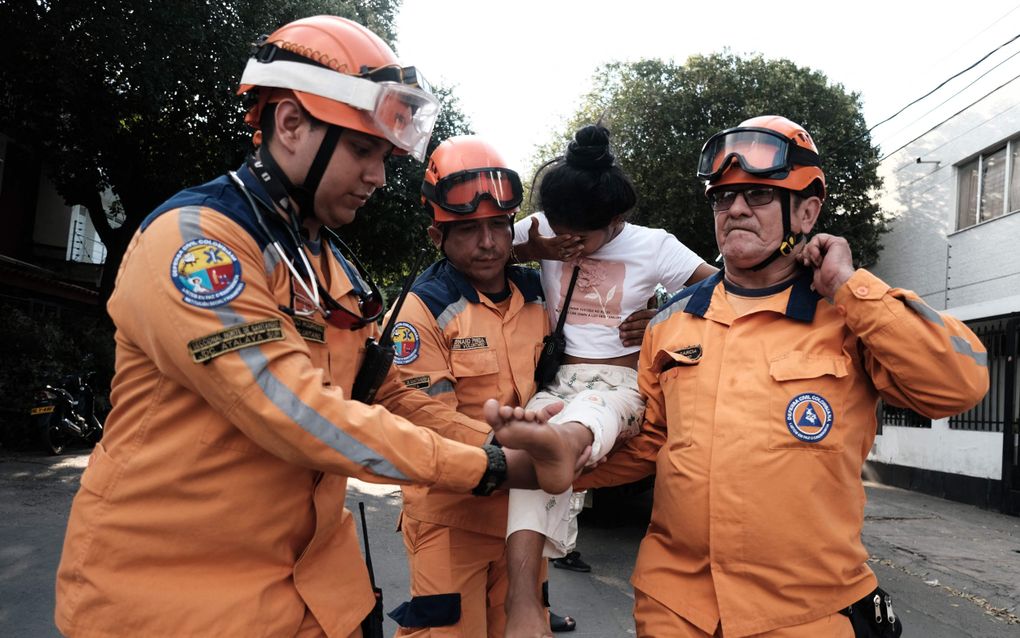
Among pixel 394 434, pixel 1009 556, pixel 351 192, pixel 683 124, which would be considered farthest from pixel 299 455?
pixel 683 124

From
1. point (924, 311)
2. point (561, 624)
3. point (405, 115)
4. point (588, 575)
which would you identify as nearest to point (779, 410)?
point (924, 311)

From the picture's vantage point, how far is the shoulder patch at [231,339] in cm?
178

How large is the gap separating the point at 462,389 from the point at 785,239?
1458 mm

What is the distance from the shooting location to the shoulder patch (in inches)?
70.1

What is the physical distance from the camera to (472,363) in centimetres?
334

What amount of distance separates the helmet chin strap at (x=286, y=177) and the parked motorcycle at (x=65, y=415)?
10.4 metres

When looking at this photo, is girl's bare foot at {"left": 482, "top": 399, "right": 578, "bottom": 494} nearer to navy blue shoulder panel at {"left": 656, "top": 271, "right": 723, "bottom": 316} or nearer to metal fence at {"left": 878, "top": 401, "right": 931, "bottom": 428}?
navy blue shoulder panel at {"left": 656, "top": 271, "right": 723, "bottom": 316}

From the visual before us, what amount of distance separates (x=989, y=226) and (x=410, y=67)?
14.1 m

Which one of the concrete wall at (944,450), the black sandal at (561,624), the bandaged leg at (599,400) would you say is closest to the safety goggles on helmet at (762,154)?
the bandaged leg at (599,400)

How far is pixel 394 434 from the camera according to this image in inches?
77.8

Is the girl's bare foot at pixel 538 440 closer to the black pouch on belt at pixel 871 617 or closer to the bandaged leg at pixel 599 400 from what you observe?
the bandaged leg at pixel 599 400

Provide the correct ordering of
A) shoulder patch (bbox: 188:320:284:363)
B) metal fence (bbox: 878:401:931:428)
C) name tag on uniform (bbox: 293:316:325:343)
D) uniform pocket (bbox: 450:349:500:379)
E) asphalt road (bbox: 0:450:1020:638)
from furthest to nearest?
metal fence (bbox: 878:401:931:428)
asphalt road (bbox: 0:450:1020:638)
uniform pocket (bbox: 450:349:500:379)
name tag on uniform (bbox: 293:316:325:343)
shoulder patch (bbox: 188:320:284:363)

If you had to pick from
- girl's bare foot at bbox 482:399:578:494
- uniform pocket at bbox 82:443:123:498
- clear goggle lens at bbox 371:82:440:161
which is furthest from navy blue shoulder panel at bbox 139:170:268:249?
girl's bare foot at bbox 482:399:578:494

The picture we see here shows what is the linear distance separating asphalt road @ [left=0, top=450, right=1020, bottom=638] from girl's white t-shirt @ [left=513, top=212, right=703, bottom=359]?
238 centimetres
